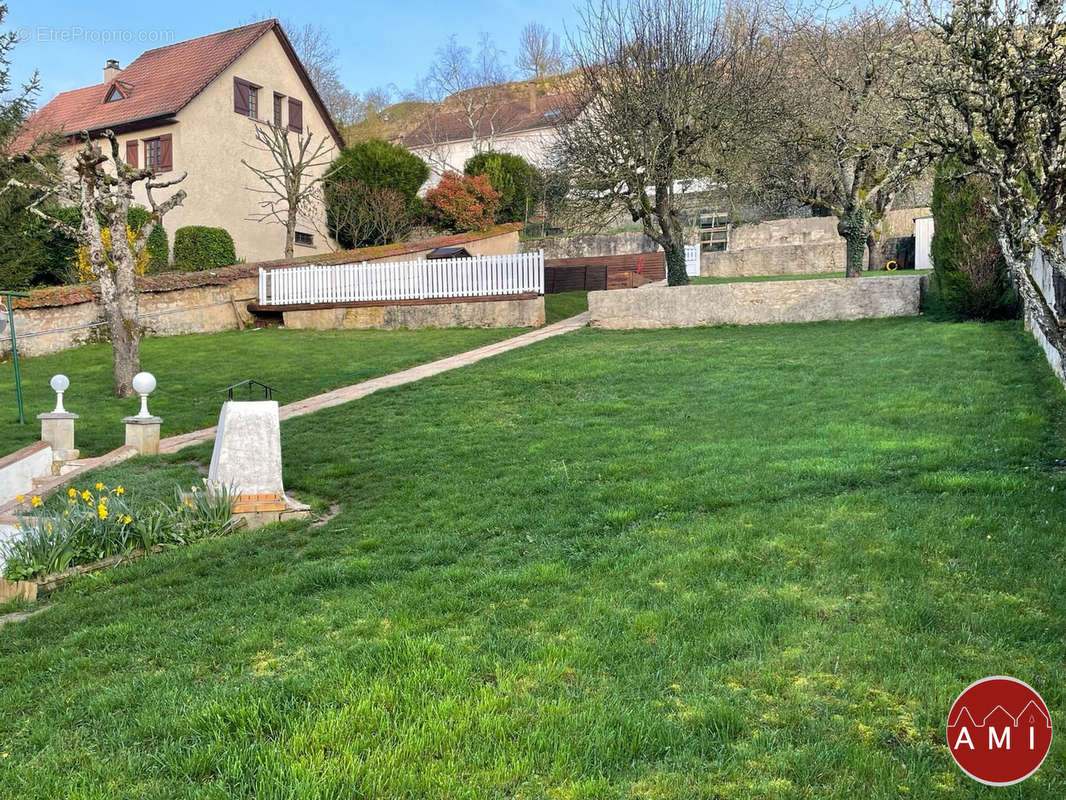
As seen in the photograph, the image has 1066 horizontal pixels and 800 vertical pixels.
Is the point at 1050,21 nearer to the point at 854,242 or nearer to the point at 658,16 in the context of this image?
the point at 854,242

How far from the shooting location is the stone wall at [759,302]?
1448 centimetres

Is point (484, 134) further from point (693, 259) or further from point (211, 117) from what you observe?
point (693, 259)

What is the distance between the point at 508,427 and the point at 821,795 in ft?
20.6

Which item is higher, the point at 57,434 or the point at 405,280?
the point at 405,280

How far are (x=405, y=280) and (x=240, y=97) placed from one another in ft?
43.2

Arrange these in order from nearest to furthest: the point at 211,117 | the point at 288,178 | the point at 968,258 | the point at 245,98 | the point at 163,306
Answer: the point at 968,258
the point at 163,306
the point at 288,178
the point at 211,117
the point at 245,98

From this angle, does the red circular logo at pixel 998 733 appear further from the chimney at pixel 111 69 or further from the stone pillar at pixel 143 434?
the chimney at pixel 111 69

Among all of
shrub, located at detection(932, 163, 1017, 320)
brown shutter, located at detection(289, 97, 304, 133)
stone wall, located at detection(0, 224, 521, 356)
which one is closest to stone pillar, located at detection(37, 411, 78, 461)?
stone wall, located at detection(0, 224, 521, 356)

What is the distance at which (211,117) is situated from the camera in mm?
25875

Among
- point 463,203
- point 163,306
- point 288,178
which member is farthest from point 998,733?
point 463,203

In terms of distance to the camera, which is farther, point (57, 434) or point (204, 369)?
point (204, 369)

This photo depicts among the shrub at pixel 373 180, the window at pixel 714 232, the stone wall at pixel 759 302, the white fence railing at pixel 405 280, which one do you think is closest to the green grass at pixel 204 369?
the white fence railing at pixel 405 280

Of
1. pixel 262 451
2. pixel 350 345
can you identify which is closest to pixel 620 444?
pixel 262 451

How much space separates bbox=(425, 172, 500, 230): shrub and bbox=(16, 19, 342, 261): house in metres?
4.32
